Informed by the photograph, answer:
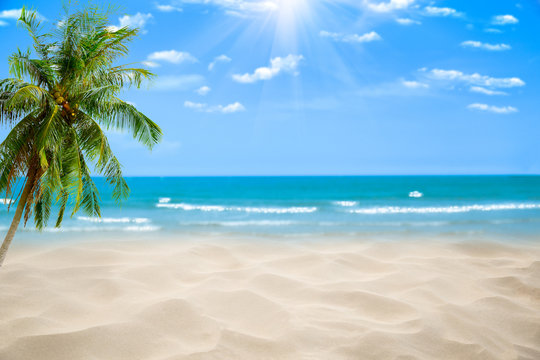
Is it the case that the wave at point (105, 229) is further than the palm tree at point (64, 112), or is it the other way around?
the wave at point (105, 229)

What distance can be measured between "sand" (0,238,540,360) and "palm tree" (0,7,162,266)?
1.80 m

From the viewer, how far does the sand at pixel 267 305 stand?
4855mm

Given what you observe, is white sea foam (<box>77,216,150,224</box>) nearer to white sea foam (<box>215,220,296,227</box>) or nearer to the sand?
white sea foam (<box>215,220,296,227</box>)

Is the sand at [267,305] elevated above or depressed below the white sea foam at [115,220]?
below

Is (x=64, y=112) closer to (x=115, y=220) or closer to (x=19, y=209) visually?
(x=19, y=209)

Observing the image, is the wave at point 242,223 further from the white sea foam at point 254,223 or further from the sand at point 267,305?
the sand at point 267,305

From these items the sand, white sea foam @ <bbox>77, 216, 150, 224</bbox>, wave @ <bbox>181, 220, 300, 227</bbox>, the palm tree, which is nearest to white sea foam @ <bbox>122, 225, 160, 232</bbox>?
wave @ <bbox>181, 220, 300, 227</bbox>

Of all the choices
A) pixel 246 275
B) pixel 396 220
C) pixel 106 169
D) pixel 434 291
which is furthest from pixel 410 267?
pixel 396 220

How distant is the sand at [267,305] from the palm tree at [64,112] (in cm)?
180

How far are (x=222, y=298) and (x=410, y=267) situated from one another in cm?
497

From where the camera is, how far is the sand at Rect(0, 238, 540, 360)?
4.86m

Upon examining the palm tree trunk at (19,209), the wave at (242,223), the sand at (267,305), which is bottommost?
the sand at (267,305)

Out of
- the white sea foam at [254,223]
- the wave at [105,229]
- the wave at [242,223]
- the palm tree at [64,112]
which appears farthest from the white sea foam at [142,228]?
the palm tree at [64,112]

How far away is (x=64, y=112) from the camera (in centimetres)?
608
